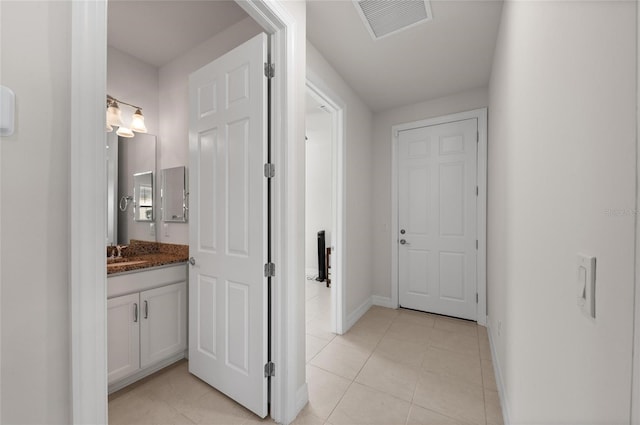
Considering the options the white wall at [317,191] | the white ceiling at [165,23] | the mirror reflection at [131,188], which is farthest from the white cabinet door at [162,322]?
the white wall at [317,191]

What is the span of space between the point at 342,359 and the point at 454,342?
1.11m

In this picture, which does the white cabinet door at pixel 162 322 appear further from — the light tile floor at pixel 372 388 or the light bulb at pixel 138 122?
the light bulb at pixel 138 122

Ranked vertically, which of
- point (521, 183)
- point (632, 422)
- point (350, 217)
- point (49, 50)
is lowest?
point (632, 422)

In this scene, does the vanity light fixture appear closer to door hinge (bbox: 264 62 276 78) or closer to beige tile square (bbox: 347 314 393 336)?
door hinge (bbox: 264 62 276 78)

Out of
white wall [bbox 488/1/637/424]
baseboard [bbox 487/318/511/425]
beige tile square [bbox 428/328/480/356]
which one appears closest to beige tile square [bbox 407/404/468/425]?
baseboard [bbox 487/318/511/425]

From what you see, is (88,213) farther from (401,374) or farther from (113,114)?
(401,374)

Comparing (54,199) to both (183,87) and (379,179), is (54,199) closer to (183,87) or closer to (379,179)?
(183,87)

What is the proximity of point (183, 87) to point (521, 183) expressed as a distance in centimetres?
267

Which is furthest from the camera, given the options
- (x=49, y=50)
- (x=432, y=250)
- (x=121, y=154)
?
(x=432, y=250)

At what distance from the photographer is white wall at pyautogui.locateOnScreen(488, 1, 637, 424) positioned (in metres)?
0.45

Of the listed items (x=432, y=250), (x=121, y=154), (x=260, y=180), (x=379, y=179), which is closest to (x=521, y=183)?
(x=260, y=180)

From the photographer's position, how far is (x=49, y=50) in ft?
2.10

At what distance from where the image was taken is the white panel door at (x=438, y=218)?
9.61 ft

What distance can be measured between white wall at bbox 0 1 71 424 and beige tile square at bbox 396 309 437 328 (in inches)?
114
